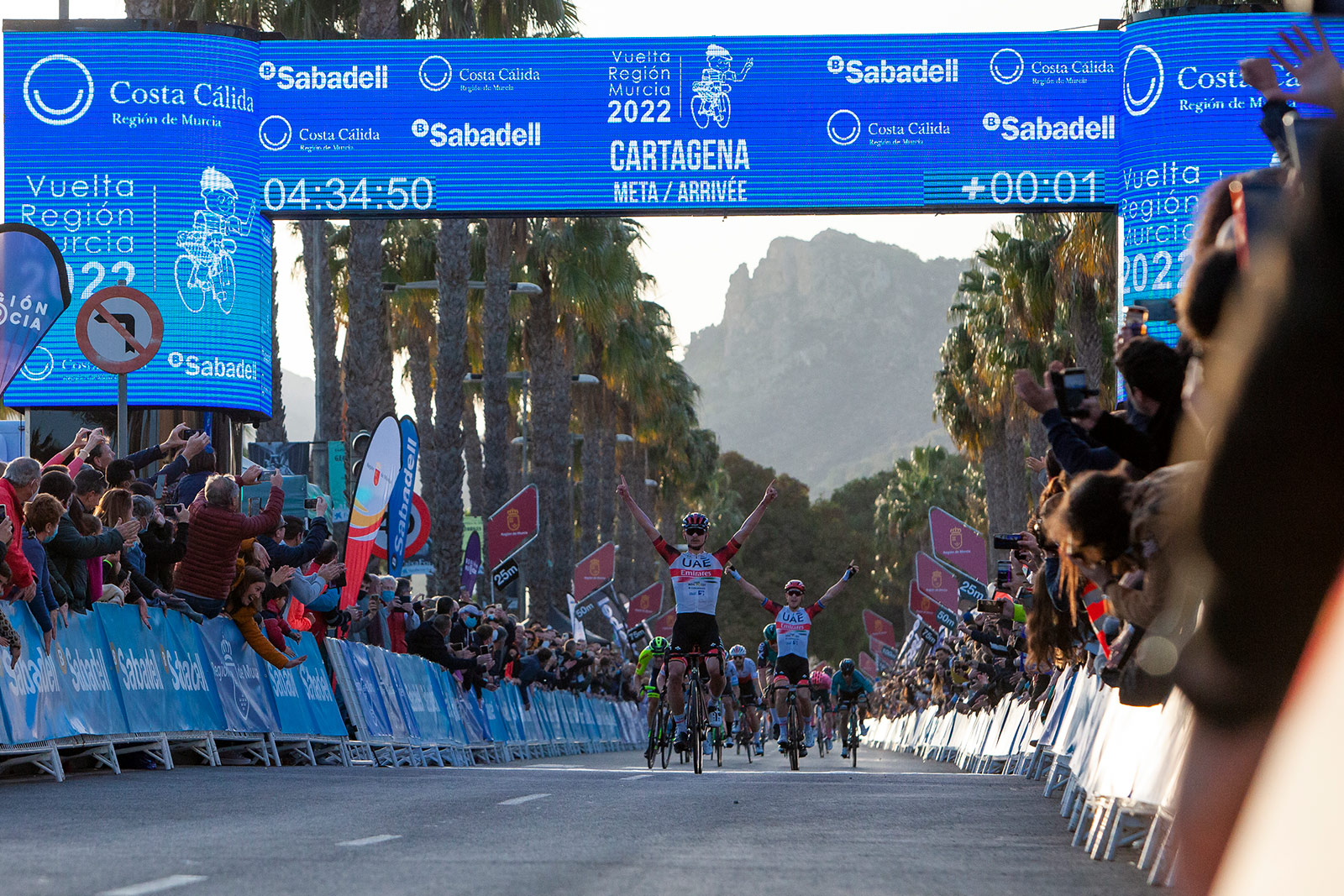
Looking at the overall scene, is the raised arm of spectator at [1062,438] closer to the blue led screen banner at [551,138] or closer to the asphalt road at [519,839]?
the asphalt road at [519,839]

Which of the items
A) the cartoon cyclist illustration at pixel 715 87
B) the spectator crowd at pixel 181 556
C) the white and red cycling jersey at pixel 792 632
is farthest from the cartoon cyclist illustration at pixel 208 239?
the white and red cycling jersey at pixel 792 632

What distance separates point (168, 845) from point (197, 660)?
6.98 metres

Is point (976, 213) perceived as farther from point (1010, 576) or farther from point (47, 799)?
point (47, 799)

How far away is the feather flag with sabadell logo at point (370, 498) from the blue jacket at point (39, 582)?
710 cm

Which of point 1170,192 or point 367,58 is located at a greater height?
point 367,58

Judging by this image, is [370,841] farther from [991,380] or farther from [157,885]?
[991,380]

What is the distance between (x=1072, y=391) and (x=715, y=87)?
16349 millimetres

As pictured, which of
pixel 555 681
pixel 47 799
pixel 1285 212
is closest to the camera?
pixel 1285 212

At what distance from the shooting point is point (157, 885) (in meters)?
5.75

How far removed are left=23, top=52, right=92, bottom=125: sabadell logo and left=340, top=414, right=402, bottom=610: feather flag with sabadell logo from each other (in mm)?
6481

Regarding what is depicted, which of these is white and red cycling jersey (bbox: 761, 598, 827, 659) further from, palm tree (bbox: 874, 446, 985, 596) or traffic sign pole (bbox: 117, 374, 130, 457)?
palm tree (bbox: 874, 446, 985, 596)

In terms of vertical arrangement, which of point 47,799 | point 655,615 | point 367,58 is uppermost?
point 367,58

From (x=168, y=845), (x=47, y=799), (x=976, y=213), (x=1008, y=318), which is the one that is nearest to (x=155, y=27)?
(x=976, y=213)

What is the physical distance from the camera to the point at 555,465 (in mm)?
41094
